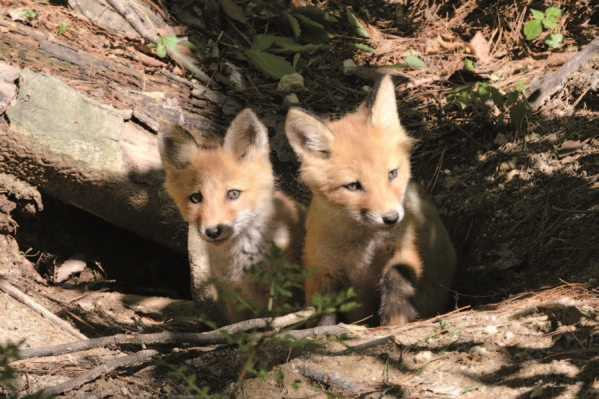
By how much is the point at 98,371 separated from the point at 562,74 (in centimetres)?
421

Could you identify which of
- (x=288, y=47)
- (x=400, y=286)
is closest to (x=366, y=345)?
(x=400, y=286)

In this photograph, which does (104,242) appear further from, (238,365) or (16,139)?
(238,365)

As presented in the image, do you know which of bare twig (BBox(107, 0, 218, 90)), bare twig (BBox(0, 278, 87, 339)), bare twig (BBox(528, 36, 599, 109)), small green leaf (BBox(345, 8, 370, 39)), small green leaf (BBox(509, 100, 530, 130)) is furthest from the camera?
small green leaf (BBox(345, 8, 370, 39))

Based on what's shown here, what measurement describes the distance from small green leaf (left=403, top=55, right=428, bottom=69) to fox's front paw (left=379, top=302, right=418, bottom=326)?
104 inches

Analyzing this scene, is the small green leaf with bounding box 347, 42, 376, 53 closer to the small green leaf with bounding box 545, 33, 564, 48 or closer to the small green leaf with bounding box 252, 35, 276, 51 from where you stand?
the small green leaf with bounding box 252, 35, 276, 51

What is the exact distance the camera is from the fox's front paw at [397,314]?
3984mm

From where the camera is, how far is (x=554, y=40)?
5750 mm

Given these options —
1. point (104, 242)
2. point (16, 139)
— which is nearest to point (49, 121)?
point (16, 139)

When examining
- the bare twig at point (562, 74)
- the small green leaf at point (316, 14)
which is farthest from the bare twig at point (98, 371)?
the small green leaf at point (316, 14)

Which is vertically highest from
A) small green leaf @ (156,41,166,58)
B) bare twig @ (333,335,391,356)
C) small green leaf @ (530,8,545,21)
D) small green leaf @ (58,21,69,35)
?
small green leaf @ (530,8,545,21)

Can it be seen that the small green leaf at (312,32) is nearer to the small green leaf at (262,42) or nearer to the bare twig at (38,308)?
the small green leaf at (262,42)

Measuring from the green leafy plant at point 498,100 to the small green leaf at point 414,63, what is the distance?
0.60m

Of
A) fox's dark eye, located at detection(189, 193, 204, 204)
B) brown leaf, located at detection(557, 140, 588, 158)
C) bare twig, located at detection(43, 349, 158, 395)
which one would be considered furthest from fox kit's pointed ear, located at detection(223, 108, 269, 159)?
brown leaf, located at detection(557, 140, 588, 158)

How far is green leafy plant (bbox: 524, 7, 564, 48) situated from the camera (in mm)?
5662
